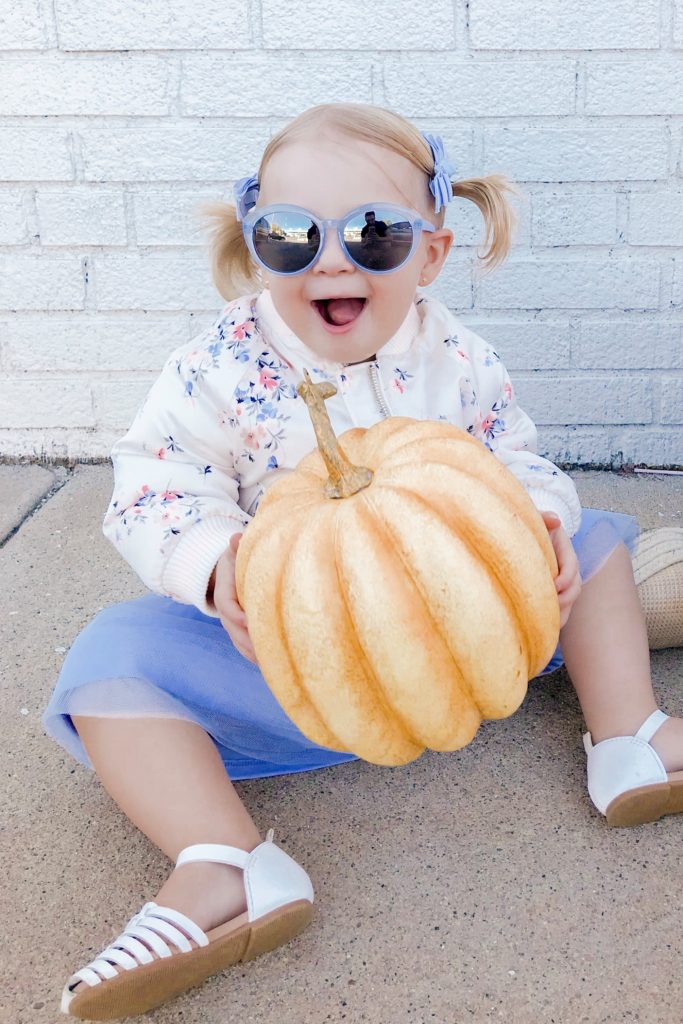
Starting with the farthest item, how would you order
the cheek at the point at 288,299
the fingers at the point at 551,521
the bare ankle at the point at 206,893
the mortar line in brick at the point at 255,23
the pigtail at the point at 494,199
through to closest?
the mortar line in brick at the point at 255,23 < the pigtail at the point at 494,199 < the cheek at the point at 288,299 < the fingers at the point at 551,521 < the bare ankle at the point at 206,893

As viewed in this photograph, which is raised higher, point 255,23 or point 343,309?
point 255,23

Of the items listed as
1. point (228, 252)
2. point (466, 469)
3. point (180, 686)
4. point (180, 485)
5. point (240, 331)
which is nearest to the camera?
point (466, 469)

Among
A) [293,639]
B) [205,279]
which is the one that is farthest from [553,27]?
[293,639]

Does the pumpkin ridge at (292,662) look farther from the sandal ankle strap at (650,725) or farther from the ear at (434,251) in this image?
the ear at (434,251)

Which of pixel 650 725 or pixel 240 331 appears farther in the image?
pixel 240 331

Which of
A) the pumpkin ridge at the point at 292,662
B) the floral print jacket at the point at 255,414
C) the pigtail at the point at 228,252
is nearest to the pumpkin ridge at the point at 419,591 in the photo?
the pumpkin ridge at the point at 292,662

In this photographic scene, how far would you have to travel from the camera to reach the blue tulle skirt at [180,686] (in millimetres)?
1697

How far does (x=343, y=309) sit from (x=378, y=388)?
18cm

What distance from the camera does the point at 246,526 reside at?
167cm

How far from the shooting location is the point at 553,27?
2.90 meters

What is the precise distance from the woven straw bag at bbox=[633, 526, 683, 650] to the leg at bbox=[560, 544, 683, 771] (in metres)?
0.26

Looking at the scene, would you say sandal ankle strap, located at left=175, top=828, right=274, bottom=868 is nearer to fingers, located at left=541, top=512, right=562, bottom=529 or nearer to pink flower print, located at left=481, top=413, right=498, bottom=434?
fingers, located at left=541, top=512, right=562, bottom=529

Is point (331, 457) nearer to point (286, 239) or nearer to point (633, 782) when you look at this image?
point (286, 239)

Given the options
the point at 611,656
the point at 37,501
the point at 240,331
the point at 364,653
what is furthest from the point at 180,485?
the point at 37,501
